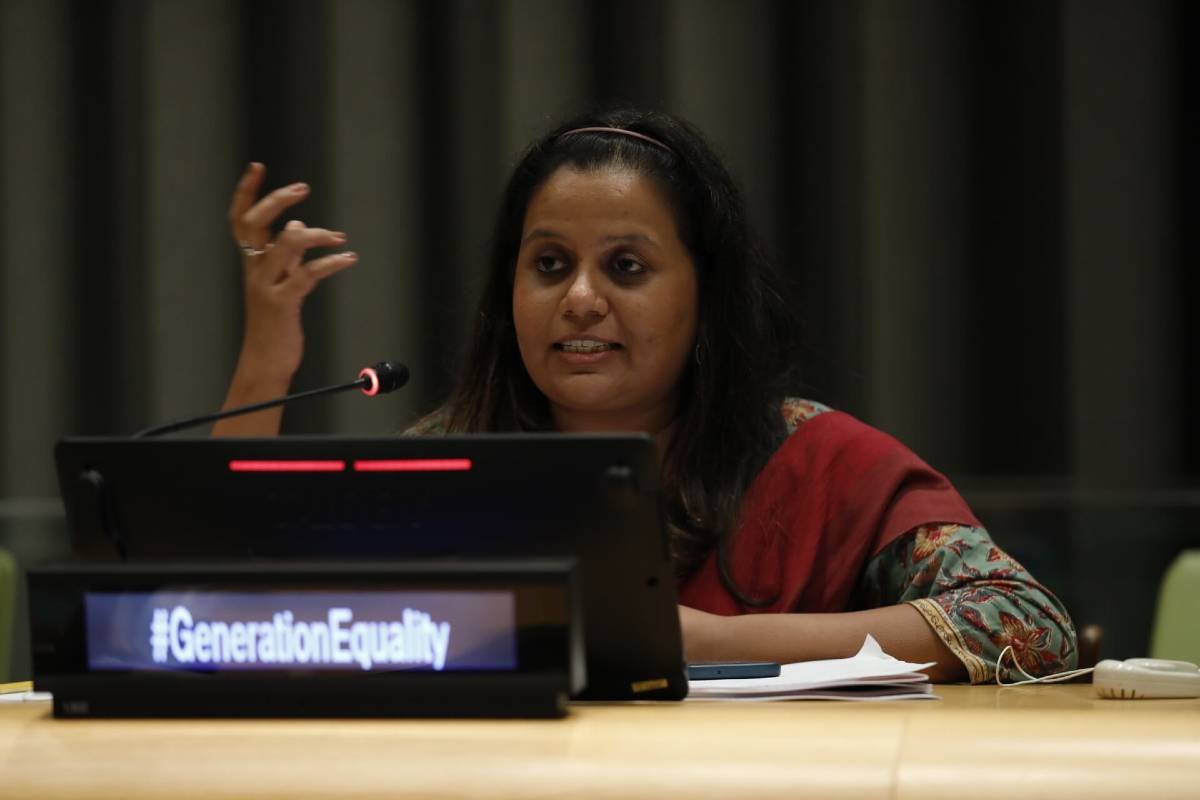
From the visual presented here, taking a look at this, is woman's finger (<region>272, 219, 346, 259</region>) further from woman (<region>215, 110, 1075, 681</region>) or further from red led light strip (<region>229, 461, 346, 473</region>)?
red led light strip (<region>229, 461, 346, 473</region>)

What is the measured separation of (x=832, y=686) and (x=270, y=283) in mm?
894

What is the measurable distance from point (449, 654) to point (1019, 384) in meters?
2.19

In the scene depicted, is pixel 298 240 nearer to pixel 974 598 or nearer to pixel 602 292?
pixel 602 292

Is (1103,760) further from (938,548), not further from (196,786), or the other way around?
(938,548)

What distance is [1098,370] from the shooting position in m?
2.83

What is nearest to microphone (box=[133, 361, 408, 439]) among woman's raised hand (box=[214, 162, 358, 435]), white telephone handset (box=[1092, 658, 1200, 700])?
woman's raised hand (box=[214, 162, 358, 435])

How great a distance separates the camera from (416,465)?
0.92 meters

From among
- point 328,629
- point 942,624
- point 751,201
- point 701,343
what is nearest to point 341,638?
point 328,629

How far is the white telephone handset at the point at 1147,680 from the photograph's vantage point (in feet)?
3.59

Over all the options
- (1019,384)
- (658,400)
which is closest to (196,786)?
(658,400)

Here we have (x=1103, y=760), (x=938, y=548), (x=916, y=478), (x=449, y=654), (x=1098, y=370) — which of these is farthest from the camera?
(x=1098, y=370)

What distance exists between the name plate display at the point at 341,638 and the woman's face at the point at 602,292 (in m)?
0.84

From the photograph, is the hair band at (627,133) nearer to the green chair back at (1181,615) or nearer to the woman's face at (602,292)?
the woman's face at (602,292)

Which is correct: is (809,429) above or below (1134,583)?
above
